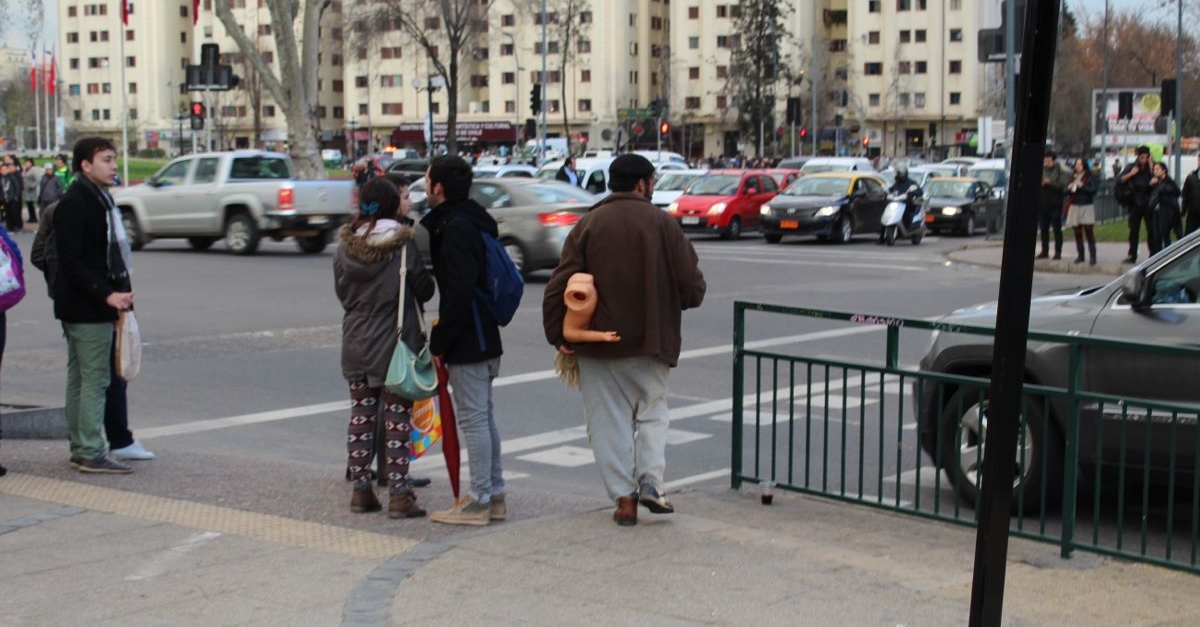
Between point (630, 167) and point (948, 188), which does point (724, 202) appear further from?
point (630, 167)

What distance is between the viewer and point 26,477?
809 cm

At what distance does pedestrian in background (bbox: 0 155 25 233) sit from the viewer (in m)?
35.3

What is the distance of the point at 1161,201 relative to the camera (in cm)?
2391

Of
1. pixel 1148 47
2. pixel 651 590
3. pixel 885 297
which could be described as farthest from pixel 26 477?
pixel 1148 47

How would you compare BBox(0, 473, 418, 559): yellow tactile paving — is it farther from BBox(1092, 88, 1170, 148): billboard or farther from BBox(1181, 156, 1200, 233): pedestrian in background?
BBox(1092, 88, 1170, 148): billboard

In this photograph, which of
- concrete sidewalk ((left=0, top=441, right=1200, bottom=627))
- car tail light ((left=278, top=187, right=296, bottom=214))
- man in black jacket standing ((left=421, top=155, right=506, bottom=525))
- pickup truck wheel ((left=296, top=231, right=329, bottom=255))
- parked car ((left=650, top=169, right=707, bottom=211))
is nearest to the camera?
concrete sidewalk ((left=0, top=441, right=1200, bottom=627))

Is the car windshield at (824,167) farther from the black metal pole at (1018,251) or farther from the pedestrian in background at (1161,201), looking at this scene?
the black metal pole at (1018,251)

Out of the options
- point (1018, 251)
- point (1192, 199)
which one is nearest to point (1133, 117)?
point (1192, 199)

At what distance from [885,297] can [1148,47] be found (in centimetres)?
6475

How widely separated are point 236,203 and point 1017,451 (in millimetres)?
23053

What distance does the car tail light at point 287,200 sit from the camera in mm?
27250

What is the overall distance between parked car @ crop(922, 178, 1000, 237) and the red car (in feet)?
13.4

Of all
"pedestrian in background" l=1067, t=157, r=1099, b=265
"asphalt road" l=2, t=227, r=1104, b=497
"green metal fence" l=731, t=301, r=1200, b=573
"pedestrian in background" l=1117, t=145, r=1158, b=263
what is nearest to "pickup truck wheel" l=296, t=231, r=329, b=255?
"asphalt road" l=2, t=227, r=1104, b=497

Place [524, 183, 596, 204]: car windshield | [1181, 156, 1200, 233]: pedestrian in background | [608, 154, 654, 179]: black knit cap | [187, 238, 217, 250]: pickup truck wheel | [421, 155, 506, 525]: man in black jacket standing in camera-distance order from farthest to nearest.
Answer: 1. [187, 238, 217, 250]: pickup truck wheel
2. [1181, 156, 1200, 233]: pedestrian in background
3. [524, 183, 596, 204]: car windshield
4. [608, 154, 654, 179]: black knit cap
5. [421, 155, 506, 525]: man in black jacket standing
